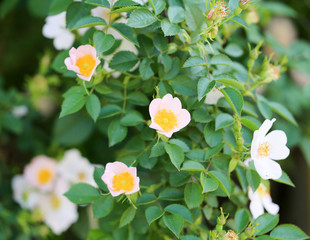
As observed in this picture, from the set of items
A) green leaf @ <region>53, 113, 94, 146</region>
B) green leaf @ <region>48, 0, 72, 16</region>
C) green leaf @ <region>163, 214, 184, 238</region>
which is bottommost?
green leaf @ <region>53, 113, 94, 146</region>

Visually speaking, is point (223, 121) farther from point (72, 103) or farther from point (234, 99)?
point (72, 103)

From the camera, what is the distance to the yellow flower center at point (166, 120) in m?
0.52

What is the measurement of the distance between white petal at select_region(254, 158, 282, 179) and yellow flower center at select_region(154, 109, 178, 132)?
0.40 ft

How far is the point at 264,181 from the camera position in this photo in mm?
633

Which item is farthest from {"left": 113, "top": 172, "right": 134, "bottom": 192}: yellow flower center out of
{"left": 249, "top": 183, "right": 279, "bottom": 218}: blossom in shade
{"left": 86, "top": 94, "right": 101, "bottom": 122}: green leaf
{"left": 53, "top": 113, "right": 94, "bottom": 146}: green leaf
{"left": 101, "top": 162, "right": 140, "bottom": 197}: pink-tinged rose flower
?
{"left": 53, "top": 113, "right": 94, "bottom": 146}: green leaf

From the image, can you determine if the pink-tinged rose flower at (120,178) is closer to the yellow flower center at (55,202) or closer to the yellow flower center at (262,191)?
the yellow flower center at (262,191)

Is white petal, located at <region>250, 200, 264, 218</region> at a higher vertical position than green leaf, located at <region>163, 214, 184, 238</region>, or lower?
lower

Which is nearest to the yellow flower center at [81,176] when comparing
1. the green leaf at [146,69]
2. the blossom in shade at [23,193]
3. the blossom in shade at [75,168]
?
the blossom in shade at [75,168]

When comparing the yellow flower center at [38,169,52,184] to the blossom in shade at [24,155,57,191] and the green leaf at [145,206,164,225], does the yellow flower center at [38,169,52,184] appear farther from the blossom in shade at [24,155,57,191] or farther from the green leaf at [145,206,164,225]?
the green leaf at [145,206,164,225]

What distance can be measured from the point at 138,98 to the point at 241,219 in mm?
246

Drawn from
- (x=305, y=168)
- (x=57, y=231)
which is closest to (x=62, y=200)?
(x=57, y=231)

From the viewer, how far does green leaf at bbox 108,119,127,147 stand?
0.62 meters

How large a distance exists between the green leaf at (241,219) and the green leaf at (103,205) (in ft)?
0.63

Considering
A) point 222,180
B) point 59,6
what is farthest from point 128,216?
point 59,6
